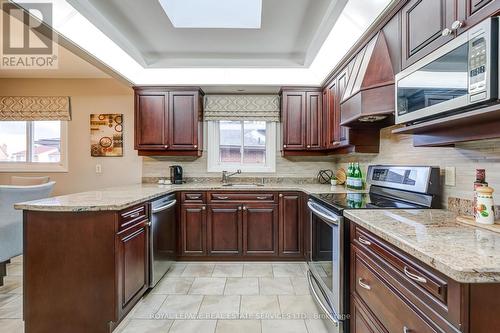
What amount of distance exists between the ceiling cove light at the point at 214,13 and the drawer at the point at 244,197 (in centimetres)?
184

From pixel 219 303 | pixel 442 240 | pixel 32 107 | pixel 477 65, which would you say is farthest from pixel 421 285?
pixel 32 107

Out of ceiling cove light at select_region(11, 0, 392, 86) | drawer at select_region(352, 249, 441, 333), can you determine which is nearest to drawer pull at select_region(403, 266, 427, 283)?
drawer at select_region(352, 249, 441, 333)

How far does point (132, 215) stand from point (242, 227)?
1480mm

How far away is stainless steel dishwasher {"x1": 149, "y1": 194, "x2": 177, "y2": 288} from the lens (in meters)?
2.50

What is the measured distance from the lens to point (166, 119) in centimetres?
354

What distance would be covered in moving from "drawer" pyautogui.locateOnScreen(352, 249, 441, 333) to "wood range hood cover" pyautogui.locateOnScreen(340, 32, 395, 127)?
955mm

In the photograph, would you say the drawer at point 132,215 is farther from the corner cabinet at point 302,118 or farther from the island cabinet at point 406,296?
the corner cabinet at point 302,118

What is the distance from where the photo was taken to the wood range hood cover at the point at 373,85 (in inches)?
68.0

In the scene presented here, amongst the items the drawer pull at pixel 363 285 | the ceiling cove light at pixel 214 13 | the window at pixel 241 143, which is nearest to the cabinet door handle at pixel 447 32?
the drawer pull at pixel 363 285

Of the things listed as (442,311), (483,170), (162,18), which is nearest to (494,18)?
(483,170)

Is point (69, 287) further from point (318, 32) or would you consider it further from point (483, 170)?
point (318, 32)

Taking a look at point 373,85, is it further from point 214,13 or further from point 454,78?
point 214,13

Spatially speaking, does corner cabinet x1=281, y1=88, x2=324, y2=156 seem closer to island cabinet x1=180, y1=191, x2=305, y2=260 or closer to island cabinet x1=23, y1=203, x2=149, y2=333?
island cabinet x1=180, y1=191, x2=305, y2=260

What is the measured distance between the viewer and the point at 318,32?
256 cm
